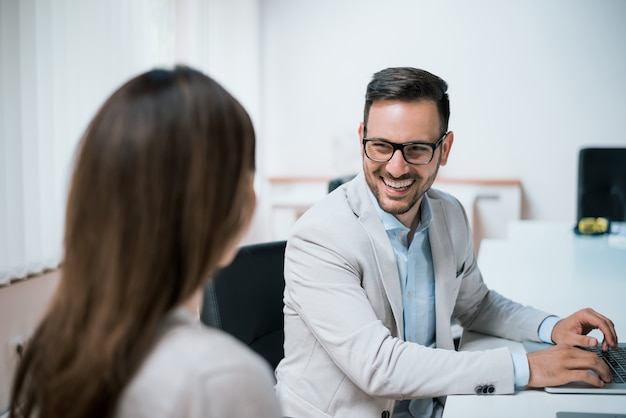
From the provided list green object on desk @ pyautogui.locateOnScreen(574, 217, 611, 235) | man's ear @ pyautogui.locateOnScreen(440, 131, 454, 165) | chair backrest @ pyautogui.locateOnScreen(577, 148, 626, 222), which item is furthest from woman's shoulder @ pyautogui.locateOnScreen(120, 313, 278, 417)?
chair backrest @ pyautogui.locateOnScreen(577, 148, 626, 222)

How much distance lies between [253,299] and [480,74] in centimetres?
369

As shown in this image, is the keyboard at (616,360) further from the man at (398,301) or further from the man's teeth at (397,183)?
the man's teeth at (397,183)

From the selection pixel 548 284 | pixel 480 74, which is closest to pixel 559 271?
pixel 548 284

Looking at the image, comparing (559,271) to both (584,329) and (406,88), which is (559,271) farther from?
(406,88)

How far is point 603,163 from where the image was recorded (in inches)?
136

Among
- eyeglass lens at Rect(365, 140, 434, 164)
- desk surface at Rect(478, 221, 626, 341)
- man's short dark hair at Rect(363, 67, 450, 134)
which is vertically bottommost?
desk surface at Rect(478, 221, 626, 341)

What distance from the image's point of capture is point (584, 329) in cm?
152

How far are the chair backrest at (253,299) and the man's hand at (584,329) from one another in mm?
637

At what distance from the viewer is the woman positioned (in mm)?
658

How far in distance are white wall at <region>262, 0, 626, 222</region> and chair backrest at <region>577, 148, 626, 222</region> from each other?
1316 millimetres

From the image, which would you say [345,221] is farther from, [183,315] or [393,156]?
[183,315]

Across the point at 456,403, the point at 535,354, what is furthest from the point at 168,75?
the point at 535,354

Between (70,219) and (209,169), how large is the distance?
16cm

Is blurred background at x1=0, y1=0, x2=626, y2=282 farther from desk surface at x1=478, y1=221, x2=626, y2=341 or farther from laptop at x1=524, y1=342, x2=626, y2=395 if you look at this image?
laptop at x1=524, y1=342, x2=626, y2=395
